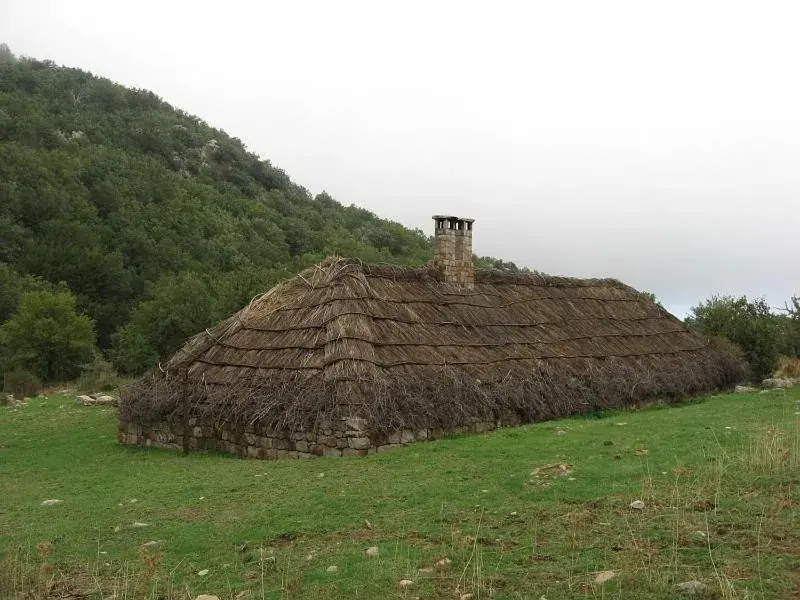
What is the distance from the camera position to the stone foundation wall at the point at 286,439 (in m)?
12.4

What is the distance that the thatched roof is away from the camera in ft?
43.5

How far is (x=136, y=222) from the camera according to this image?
45.8m

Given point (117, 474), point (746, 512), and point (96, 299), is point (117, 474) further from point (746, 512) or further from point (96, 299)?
point (96, 299)

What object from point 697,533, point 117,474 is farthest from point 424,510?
point 117,474

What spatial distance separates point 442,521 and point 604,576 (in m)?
2.33

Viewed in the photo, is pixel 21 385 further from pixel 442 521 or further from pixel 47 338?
pixel 442 521

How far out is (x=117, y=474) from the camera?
38.8 ft

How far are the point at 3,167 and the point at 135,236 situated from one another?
30.1 ft

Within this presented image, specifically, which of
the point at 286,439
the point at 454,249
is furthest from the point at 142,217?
the point at 286,439

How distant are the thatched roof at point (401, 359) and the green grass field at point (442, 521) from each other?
1.42 m

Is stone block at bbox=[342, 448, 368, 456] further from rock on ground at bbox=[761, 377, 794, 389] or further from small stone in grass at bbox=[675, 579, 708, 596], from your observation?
rock on ground at bbox=[761, 377, 794, 389]

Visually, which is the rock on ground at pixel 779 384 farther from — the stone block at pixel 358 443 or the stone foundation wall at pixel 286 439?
the stone block at pixel 358 443

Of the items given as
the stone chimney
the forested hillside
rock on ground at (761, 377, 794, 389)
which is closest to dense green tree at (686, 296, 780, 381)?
rock on ground at (761, 377, 794, 389)

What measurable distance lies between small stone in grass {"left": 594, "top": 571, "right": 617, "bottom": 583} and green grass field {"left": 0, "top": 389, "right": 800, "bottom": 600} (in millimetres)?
30
